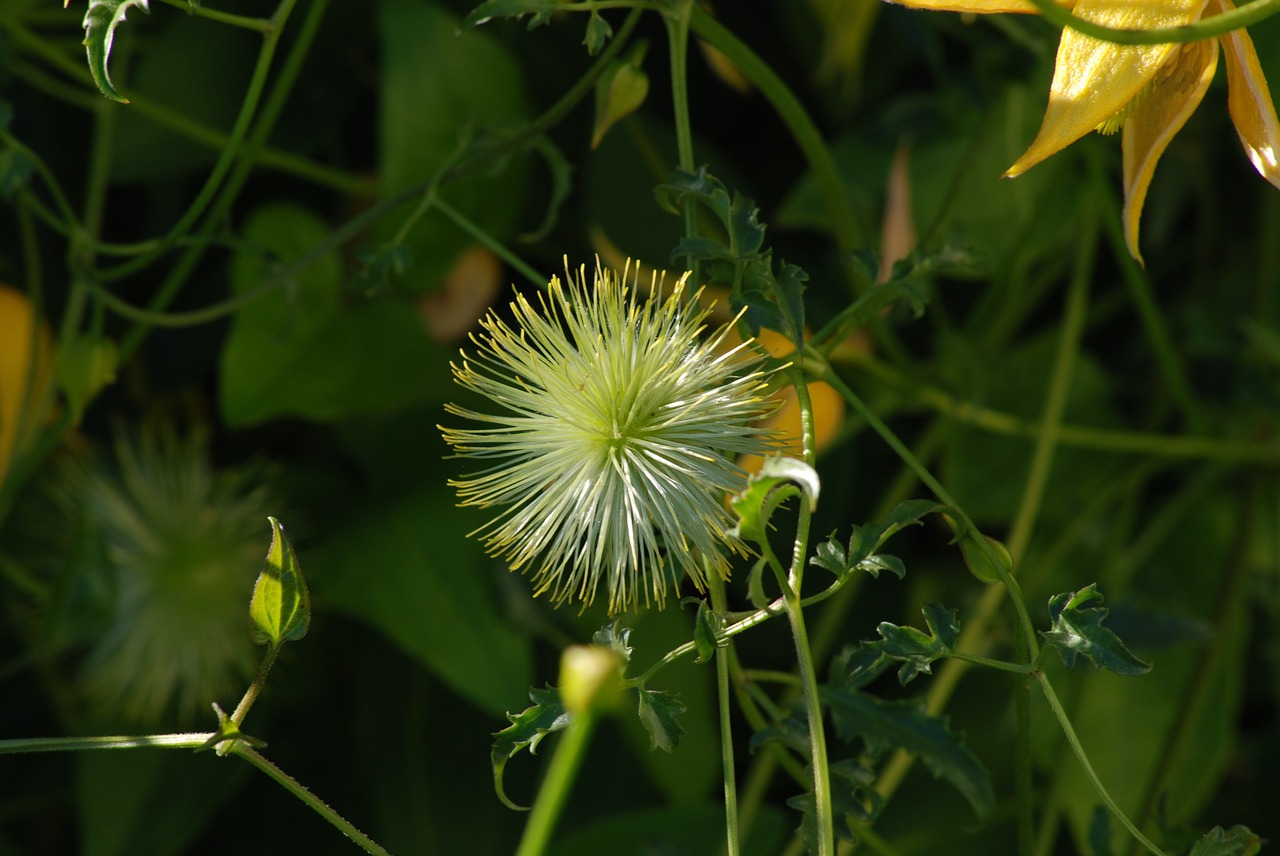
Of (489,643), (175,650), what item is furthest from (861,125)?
(175,650)

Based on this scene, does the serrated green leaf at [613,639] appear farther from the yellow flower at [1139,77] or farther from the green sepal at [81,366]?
the green sepal at [81,366]

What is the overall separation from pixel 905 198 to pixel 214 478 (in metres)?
0.38

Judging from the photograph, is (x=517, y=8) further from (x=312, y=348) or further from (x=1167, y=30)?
(x=312, y=348)

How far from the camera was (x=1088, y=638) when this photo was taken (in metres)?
0.29

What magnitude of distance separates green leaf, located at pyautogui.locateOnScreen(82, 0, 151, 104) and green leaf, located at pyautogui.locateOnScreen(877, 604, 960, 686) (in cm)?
23

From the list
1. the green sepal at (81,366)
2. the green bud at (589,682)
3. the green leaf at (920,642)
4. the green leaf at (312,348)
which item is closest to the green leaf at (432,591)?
the green leaf at (312,348)

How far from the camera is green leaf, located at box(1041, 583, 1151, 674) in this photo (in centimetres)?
28

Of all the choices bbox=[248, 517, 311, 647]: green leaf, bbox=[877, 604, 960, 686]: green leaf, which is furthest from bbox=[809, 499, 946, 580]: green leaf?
bbox=[248, 517, 311, 647]: green leaf

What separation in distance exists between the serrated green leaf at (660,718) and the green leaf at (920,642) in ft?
0.18

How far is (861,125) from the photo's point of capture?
25.3 inches

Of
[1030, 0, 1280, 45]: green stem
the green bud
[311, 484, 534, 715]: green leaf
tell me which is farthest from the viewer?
[311, 484, 534, 715]: green leaf

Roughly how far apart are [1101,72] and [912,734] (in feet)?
0.61

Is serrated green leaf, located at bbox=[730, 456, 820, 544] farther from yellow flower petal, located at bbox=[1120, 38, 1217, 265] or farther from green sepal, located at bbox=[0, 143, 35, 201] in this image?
green sepal, located at bbox=[0, 143, 35, 201]

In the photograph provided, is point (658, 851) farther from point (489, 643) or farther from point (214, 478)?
point (214, 478)
